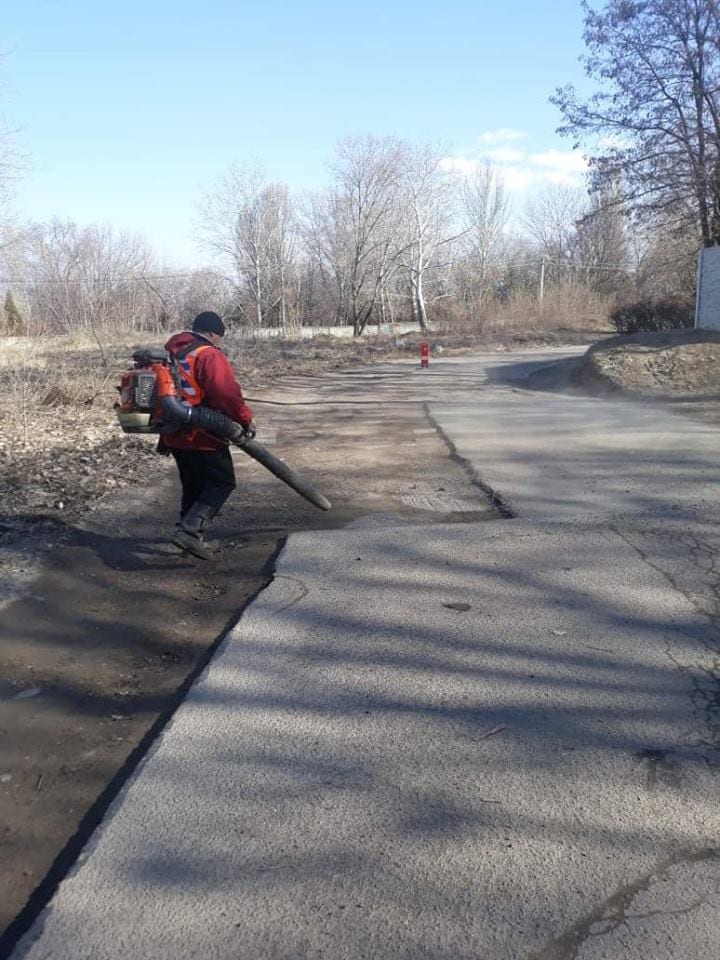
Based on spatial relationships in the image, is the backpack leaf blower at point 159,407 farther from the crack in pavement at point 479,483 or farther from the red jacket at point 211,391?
the crack in pavement at point 479,483

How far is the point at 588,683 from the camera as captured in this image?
404 centimetres

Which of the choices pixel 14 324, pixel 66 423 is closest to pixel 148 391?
pixel 66 423

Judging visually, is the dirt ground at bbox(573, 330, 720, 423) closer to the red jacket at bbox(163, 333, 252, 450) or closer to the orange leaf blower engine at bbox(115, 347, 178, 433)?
the red jacket at bbox(163, 333, 252, 450)

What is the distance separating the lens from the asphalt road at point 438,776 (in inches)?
99.1

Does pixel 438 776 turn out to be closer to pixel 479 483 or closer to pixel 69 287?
pixel 479 483

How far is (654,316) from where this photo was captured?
29.5 meters

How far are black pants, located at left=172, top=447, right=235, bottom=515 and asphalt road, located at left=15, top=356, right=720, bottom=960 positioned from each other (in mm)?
692

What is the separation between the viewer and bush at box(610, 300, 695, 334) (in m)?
27.8

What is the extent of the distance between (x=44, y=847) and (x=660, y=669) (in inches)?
115

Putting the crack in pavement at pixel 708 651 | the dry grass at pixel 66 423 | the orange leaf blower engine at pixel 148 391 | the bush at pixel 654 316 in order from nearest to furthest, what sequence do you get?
1. the crack in pavement at pixel 708 651
2. the orange leaf blower engine at pixel 148 391
3. the dry grass at pixel 66 423
4. the bush at pixel 654 316

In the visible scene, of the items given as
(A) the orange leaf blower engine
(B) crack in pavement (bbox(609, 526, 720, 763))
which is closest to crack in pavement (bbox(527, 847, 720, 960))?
(B) crack in pavement (bbox(609, 526, 720, 763))

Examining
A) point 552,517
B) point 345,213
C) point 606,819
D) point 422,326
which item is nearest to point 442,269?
point 422,326

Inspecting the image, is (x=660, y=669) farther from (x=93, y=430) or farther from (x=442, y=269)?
(x=442, y=269)

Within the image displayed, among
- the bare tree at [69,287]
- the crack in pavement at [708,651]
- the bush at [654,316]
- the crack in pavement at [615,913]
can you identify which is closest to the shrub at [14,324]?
the bare tree at [69,287]
